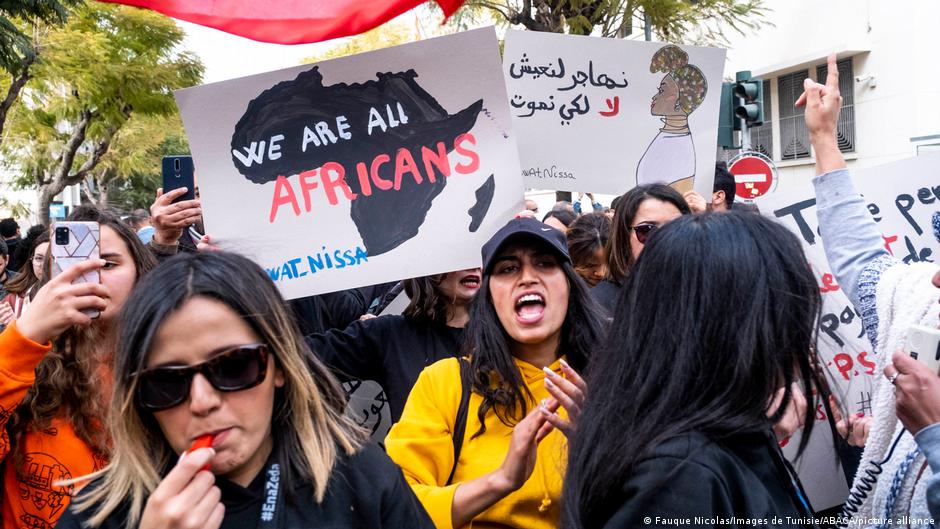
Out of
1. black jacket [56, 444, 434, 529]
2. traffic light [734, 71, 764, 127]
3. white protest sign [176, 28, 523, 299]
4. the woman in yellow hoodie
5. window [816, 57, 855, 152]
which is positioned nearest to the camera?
black jacket [56, 444, 434, 529]

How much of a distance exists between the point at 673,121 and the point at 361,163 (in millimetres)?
1859

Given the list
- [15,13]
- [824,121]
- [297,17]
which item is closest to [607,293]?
[824,121]

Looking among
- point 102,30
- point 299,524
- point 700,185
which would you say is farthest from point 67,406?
point 102,30

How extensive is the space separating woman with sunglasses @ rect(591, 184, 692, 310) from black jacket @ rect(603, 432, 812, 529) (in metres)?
2.30

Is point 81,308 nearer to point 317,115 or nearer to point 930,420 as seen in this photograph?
point 317,115

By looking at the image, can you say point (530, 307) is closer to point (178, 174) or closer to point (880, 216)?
point (178, 174)

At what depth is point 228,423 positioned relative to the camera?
5.33 ft

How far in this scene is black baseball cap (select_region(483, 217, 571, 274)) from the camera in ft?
8.39

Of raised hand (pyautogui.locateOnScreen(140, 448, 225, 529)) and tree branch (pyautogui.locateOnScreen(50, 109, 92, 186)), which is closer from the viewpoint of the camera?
raised hand (pyautogui.locateOnScreen(140, 448, 225, 529))

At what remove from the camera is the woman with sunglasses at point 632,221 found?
382cm

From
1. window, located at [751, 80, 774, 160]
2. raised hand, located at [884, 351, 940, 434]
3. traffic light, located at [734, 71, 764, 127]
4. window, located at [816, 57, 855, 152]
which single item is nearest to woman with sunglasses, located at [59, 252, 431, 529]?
raised hand, located at [884, 351, 940, 434]

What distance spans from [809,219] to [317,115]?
199 cm

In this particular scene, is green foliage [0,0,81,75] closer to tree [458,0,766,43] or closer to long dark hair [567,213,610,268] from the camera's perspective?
tree [458,0,766,43]

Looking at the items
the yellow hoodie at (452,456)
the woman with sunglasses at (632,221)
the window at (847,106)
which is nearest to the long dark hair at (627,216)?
the woman with sunglasses at (632,221)
